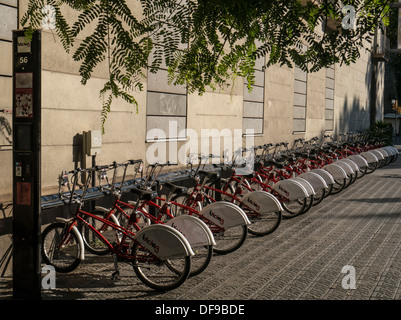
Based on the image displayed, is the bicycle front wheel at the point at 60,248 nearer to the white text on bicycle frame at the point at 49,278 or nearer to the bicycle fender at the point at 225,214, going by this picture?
the white text on bicycle frame at the point at 49,278

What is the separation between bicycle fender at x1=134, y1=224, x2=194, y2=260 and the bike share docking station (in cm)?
104

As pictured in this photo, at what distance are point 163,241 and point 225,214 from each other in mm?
1572

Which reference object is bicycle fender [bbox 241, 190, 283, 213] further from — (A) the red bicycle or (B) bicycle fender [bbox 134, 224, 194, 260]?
(B) bicycle fender [bbox 134, 224, 194, 260]

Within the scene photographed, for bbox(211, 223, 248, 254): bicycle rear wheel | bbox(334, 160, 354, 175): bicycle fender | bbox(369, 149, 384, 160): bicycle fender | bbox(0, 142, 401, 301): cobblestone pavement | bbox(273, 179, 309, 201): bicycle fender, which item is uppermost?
bbox(369, 149, 384, 160): bicycle fender

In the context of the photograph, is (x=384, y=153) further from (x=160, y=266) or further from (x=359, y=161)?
(x=160, y=266)

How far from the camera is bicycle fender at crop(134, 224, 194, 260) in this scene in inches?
206

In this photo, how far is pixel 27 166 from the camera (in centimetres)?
473

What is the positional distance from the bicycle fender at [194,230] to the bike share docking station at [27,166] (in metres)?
1.54

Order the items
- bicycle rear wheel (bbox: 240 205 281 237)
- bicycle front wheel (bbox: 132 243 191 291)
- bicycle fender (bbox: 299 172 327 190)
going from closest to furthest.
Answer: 1. bicycle front wheel (bbox: 132 243 191 291)
2. bicycle rear wheel (bbox: 240 205 281 237)
3. bicycle fender (bbox: 299 172 327 190)

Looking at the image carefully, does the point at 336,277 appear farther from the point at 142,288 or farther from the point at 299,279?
the point at 142,288

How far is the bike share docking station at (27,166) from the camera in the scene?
4672mm

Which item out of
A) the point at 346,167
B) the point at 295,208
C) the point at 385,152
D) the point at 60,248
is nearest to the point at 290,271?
the point at 60,248

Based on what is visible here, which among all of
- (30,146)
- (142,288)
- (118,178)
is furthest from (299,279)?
(118,178)

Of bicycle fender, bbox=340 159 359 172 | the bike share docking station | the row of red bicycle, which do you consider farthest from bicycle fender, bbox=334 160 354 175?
the bike share docking station
